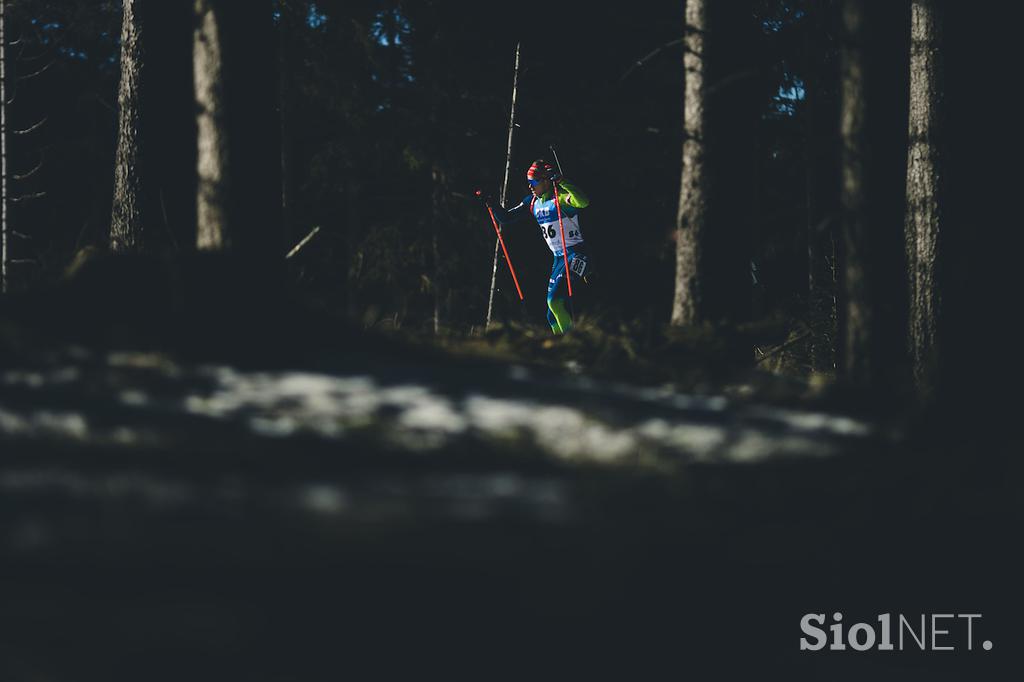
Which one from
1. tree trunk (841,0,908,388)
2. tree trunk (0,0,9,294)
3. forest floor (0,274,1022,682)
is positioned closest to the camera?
forest floor (0,274,1022,682)

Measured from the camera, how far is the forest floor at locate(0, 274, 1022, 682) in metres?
4.04

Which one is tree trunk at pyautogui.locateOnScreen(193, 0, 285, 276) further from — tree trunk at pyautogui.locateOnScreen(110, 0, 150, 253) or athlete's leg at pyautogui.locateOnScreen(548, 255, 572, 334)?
athlete's leg at pyautogui.locateOnScreen(548, 255, 572, 334)

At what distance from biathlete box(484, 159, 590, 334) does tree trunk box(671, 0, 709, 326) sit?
3085mm

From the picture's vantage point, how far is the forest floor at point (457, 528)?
4.04 meters

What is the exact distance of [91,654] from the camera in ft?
12.8

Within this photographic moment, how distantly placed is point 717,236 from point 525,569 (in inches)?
197

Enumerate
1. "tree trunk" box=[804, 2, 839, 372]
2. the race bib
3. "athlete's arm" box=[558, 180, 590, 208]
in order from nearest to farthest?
"athlete's arm" box=[558, 180, 590, 208]
the race bib
"tree trunk" box=[804, 2, 839, 372]

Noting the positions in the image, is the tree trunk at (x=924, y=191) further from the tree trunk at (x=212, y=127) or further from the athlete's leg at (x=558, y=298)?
the tree trunk at (x=212, y=127)

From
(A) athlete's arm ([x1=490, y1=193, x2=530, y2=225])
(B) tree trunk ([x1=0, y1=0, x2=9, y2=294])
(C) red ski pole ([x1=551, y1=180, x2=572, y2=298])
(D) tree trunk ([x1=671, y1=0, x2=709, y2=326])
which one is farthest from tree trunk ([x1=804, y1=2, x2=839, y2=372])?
(B) tree trunk ([x1=0, y1=0, x2=9, y2=294])

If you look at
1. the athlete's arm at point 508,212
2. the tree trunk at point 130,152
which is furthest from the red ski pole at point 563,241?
the tree trunk at point 130,152

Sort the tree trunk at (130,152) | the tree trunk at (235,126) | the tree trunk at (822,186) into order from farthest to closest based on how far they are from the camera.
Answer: the tree trunk at (822,186) → the tree trunk at (130,152) → the tree trunk at (235,126)

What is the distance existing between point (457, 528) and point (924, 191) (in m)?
6.39

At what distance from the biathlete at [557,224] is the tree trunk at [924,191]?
147 inches

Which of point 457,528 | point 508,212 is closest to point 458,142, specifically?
point 508,212
